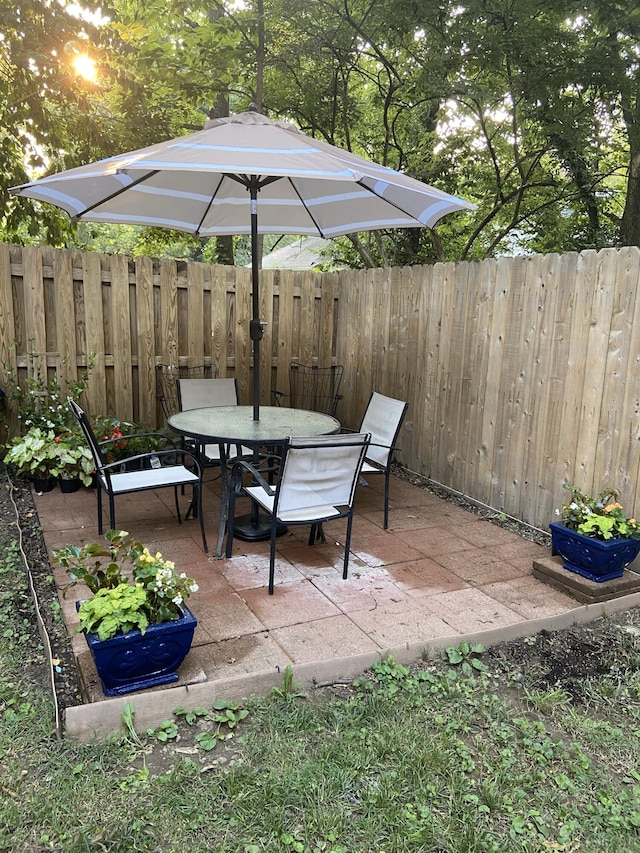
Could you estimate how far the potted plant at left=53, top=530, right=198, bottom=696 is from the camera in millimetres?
2043

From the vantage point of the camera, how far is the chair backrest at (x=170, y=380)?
17.2ft

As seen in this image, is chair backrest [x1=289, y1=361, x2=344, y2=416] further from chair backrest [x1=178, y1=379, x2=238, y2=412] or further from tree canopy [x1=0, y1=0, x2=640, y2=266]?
tree canopy [x1=0, y1=0, x2=640, y2=266]

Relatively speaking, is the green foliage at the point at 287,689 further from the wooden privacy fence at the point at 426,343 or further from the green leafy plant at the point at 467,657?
the wooden privacy fence at the point at 426,343

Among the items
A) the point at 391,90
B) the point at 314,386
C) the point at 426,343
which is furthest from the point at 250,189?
the point at 391,90

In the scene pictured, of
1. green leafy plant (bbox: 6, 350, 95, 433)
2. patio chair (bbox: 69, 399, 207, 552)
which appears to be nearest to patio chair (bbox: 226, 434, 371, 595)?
patio chair (bbox: 69, 399, 207, 552)

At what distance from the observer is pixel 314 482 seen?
117 inches

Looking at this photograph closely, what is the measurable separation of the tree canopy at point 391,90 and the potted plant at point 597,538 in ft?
14.0

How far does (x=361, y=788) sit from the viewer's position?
1.79 m

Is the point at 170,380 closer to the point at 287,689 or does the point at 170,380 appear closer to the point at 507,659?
the point at 287,689

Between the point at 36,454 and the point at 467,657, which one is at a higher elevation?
the point at 36,454

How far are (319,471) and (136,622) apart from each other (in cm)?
118

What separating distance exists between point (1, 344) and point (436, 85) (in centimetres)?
470

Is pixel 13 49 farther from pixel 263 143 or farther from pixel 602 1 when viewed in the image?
pixel 602 1

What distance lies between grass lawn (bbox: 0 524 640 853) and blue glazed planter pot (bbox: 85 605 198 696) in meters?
0.16
